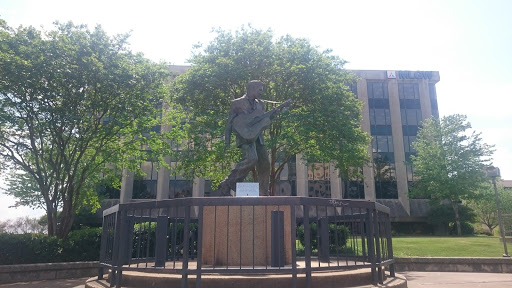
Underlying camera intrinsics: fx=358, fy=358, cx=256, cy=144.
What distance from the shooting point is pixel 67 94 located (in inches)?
634

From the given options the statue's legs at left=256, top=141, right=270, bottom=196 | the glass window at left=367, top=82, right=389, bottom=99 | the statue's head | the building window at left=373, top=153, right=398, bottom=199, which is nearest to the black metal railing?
the statue's legs at left=256, top=141, right=270, bottom=196

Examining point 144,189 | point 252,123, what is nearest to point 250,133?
point 252,123

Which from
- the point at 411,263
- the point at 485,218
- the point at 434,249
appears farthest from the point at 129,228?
the point at 485,218

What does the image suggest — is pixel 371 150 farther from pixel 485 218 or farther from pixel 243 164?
pixel 243 164

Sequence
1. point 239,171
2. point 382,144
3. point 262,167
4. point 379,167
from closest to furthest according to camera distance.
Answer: point 239,171, point 262,167, point 379,167, point 382,144

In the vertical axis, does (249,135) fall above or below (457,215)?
above

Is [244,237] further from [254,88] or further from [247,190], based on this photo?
[254,88]

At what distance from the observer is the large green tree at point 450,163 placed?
36.2 metres

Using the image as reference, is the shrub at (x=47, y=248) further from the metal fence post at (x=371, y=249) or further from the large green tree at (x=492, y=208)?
the large green tree at (x=492, y=208)

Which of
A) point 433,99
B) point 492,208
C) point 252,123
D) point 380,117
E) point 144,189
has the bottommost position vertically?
point 492,208

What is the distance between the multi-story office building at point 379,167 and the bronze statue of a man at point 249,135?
29959 millimetres

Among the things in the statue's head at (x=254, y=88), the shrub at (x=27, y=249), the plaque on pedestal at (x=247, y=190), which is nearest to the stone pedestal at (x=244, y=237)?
the plaque on pedestal at (x=247, y=190)

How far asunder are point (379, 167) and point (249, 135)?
37.1 metres

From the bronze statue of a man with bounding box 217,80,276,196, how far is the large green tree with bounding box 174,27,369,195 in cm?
884
